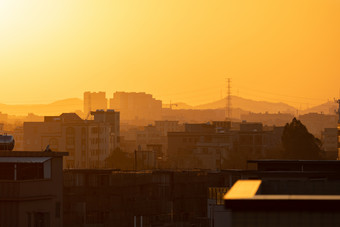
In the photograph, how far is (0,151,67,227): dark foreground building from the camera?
43469mm

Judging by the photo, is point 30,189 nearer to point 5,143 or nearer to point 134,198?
point 5,143

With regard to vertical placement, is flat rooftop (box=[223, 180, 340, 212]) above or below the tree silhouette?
below

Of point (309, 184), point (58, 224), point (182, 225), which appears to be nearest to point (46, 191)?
Answer: point (58, 224)

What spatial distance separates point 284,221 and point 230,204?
1.13 meters

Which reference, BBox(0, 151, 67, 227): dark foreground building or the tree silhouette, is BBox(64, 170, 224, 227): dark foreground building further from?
the tree silhouette

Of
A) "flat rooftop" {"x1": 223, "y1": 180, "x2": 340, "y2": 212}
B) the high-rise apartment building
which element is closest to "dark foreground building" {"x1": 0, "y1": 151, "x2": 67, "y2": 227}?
"flat rooftop" {"x1": 223, "y1": 180, "x2": 340, "y2": 212}

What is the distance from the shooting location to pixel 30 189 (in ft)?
145

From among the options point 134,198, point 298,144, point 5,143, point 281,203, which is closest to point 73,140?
point 298,144

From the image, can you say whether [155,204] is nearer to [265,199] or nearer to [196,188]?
[196,188]

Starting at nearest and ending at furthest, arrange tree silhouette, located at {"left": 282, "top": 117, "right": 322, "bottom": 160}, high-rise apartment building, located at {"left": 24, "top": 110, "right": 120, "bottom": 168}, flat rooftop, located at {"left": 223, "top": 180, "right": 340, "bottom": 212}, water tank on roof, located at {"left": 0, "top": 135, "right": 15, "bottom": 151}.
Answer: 1. flat rooftop, located at {"left": 223, "top": 180, "right": 340, "bottom": 212}
2. water tank on roof, located at {"left": 0, "top": 135, "right": 15, "bottom": 151}
3. tree silhouette, located at {"left": 282, "top": 117, "right": 322, "bottom": 160}
4. high-rise apartment building, located at {"left": 24, "top": 110, "right": 120, "bottom": 168}

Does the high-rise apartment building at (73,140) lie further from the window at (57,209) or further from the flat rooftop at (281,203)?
the flat rooftop at (281,203)

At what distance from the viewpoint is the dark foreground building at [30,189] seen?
1711 inches

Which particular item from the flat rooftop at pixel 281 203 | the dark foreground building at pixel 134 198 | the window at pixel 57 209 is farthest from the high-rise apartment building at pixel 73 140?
the flat rooftop at pixel 281 203

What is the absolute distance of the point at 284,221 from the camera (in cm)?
1823
